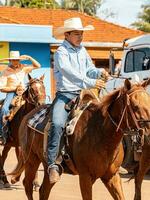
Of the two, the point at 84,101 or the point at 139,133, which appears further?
the point at 84,101

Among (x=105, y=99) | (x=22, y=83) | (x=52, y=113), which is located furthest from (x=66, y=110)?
(x=22, y=83)

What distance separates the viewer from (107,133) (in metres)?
7.10

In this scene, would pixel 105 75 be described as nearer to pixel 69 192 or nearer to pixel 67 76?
pixel 67 76

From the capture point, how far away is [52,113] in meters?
7.80

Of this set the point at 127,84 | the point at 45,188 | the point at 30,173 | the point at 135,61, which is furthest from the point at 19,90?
the point at 127,84

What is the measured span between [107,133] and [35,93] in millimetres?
3686

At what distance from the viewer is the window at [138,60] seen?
12805 millimetres

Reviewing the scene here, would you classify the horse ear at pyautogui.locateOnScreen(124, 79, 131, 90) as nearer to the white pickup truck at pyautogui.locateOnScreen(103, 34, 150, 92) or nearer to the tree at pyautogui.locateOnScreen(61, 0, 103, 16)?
the white pickup truck at pyautogui.locateOnScreen(103, 34, 150, 92)

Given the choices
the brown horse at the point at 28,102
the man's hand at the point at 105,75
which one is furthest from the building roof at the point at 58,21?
the man's hand at the point at 105,75

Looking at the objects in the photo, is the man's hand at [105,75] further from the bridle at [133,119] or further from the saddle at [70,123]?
the bridle at [133,119]

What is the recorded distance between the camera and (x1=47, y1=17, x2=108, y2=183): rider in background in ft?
24.9

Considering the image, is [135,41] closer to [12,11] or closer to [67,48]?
[67,48]

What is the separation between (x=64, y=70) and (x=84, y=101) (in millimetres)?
504

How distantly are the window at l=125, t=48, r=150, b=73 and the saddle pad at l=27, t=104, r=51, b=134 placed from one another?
179 inches
